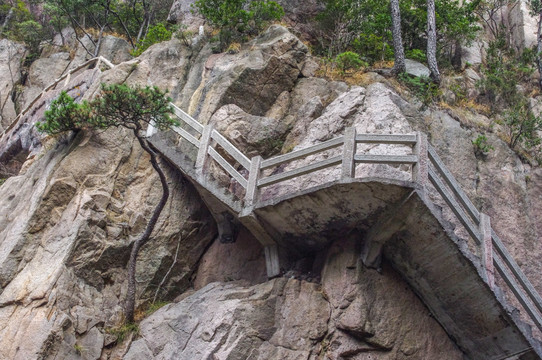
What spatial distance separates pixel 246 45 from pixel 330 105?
15.1 ft

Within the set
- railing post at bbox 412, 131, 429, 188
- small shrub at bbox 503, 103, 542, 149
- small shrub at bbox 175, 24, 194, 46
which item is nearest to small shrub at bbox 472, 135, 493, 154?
small shrub at bbox 503, 103, 542, 149

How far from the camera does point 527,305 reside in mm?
8945

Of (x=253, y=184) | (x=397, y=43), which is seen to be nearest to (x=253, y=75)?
(x=397, y=43)

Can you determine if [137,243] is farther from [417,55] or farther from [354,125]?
[417,55]

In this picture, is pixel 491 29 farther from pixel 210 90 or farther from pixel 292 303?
pixel 292 303

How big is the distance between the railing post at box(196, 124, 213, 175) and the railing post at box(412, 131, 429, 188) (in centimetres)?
464

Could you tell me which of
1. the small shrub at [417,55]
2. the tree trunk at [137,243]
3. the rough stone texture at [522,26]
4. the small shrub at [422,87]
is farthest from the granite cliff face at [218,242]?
the rough stone texture at [522,26]

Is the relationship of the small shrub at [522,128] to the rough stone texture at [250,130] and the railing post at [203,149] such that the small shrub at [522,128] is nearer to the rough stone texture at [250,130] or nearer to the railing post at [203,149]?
the rough stone texture at [250,130]

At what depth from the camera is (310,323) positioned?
948 centimetres

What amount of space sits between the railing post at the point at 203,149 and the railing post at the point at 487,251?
5789 millimetres

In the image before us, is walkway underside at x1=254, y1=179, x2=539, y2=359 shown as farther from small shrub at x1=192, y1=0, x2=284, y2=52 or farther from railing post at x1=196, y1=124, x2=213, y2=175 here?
small shrub at x1=192, y1=0, x2=284, y2=52

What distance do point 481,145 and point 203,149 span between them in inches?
285

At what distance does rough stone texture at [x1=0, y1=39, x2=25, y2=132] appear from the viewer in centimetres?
2312

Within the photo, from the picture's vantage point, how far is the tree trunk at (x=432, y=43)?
16.5 meters
